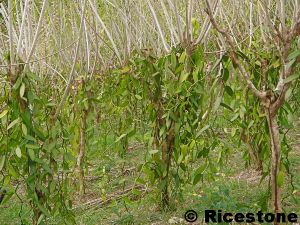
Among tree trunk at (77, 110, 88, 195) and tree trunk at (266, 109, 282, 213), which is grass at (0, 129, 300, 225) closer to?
tree trunk at (77, 110, 88, 195)

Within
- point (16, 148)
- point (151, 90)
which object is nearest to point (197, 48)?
point (151, 90)

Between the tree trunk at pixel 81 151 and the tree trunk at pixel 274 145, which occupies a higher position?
the tree trunk at pixel 274 145

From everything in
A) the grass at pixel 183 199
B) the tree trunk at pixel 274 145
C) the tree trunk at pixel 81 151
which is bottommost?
the grass at pixel 183 199

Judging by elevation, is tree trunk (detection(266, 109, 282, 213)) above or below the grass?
above

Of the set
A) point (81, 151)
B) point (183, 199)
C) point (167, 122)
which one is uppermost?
point (167, 122)

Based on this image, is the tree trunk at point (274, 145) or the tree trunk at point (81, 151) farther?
the tree trunk at point (81, 151)

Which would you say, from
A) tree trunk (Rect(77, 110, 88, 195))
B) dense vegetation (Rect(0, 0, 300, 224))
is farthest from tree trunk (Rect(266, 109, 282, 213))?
tree trunk (Rect(77, 110, 88, 195))

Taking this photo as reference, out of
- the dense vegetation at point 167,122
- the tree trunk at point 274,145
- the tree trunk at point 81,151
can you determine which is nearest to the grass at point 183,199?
the dense vegetation at point 167,122

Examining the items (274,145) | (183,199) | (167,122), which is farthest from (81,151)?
(274,145)

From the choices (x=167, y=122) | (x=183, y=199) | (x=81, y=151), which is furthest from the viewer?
(x=81, y=151)

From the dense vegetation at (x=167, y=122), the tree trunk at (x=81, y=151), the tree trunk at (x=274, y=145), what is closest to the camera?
the tree trunk at (x=274, y=145)

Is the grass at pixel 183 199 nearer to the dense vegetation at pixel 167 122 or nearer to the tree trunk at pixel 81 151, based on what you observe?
the dense vegetation at pixel 167 122

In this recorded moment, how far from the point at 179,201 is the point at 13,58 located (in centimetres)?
133

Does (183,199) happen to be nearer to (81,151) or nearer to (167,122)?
(167,122)
